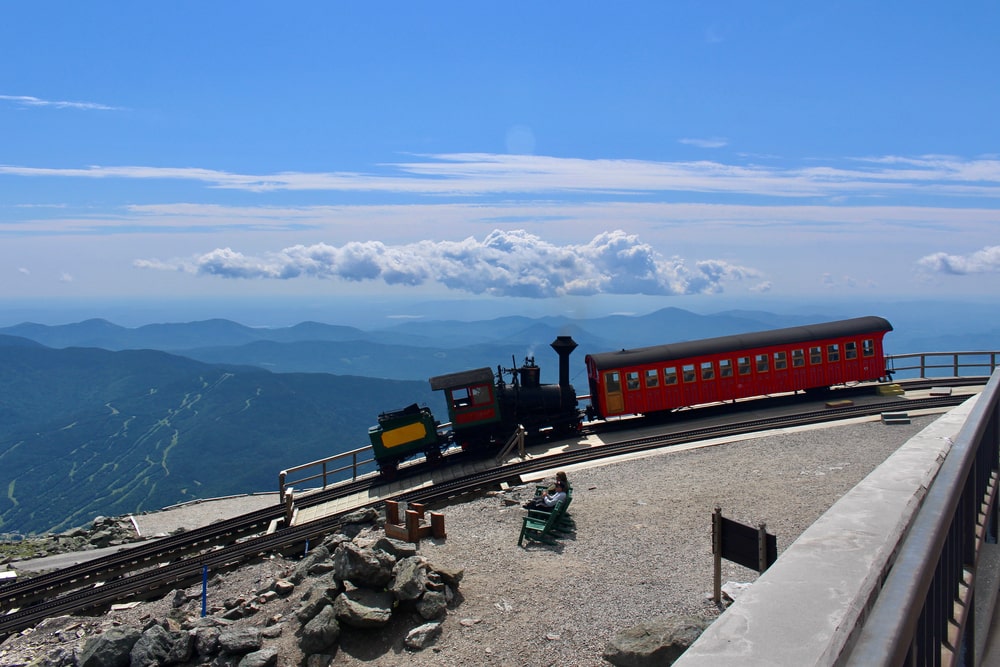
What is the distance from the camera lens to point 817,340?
2631 cm

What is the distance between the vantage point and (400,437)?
23469 mm

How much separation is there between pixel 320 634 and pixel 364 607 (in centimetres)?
76

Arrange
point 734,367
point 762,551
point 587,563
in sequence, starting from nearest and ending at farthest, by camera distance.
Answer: point 762,551
point 587,563
point 734,367

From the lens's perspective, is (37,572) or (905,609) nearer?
(905,609)

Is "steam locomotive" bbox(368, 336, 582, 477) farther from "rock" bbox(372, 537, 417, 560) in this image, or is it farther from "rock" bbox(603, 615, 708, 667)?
"rock" bbox(603, 615, 708, 667)

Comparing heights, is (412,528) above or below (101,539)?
above

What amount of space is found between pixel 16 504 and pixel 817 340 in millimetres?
232928

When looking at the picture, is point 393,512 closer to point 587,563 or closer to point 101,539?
point 587,563

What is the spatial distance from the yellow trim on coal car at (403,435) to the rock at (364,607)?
1168cm

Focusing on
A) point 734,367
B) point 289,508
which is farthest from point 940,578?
point 734,367

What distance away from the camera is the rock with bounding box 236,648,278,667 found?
34.9 ft

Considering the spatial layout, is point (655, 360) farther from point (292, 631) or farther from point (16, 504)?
point (16, 504)

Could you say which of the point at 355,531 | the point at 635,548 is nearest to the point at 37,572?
the point at 355,531

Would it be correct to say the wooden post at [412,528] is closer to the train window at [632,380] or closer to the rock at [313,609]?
the rock at [313,609]
